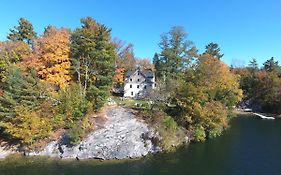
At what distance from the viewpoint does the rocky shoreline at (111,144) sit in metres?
36.0

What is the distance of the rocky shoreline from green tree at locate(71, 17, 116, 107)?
6.37m

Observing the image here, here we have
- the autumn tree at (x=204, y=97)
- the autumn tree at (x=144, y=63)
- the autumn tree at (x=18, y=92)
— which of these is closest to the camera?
the autumn tree at (x=18, y=92)

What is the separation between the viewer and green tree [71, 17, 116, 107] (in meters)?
43.5

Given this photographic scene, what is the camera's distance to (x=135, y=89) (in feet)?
231

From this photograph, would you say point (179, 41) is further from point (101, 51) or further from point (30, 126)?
point (30, 126)

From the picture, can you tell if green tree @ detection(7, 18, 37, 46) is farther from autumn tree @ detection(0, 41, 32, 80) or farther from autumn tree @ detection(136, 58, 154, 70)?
autumn tree @ detection(136, 58, 154, 70)

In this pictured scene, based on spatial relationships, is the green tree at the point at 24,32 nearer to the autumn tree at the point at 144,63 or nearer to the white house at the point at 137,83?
the white house at the point at 137,83

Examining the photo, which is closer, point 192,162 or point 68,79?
point 192,162

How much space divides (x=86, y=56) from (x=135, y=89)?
87.6ft

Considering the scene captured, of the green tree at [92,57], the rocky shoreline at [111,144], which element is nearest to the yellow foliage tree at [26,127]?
the rocky shoreline at [111,144]

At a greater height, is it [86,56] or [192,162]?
[86,56]

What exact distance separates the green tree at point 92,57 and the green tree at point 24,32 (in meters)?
17.7

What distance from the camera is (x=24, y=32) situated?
194 ft

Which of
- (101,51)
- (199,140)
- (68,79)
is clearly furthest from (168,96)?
(68,79)
